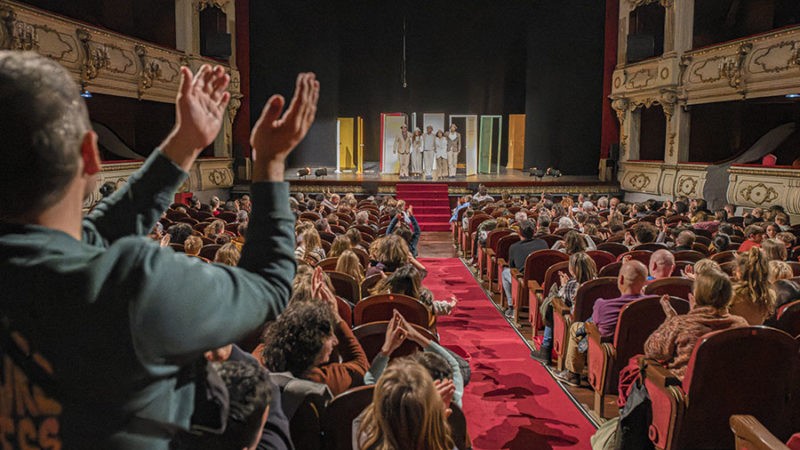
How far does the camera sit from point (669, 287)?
4285 millimetres

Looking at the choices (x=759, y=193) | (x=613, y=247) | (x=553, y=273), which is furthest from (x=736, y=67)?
(x=553, y=273)

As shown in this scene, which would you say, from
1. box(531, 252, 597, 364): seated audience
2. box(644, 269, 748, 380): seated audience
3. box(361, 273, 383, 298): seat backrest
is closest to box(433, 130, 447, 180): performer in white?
box(531, 252, 597, 364): seated audience

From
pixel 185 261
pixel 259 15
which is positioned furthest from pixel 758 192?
pixel 259 15

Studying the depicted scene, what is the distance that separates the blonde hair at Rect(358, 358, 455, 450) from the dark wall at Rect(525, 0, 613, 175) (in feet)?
55.1

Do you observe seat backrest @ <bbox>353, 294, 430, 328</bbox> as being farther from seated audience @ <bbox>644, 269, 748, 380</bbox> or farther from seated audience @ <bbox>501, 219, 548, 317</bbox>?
seated audience @ <bbox>501, 219, 548, 317</bbox>

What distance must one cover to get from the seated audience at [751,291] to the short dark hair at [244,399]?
125 inches

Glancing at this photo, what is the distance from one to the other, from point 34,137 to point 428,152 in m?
16.6

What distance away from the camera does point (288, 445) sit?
5.61 feet

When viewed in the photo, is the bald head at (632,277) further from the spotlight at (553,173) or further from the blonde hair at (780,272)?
the spotlight at (553,173)

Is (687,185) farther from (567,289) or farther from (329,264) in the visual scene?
(329,264)


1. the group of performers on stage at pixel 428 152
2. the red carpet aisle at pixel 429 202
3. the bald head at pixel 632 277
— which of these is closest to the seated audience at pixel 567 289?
the bald head at pixel 632 277

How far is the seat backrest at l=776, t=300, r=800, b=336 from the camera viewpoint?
3.50 meters

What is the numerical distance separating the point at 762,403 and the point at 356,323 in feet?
7.14

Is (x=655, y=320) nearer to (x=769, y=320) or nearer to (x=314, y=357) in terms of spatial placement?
(x=769, y=320)
